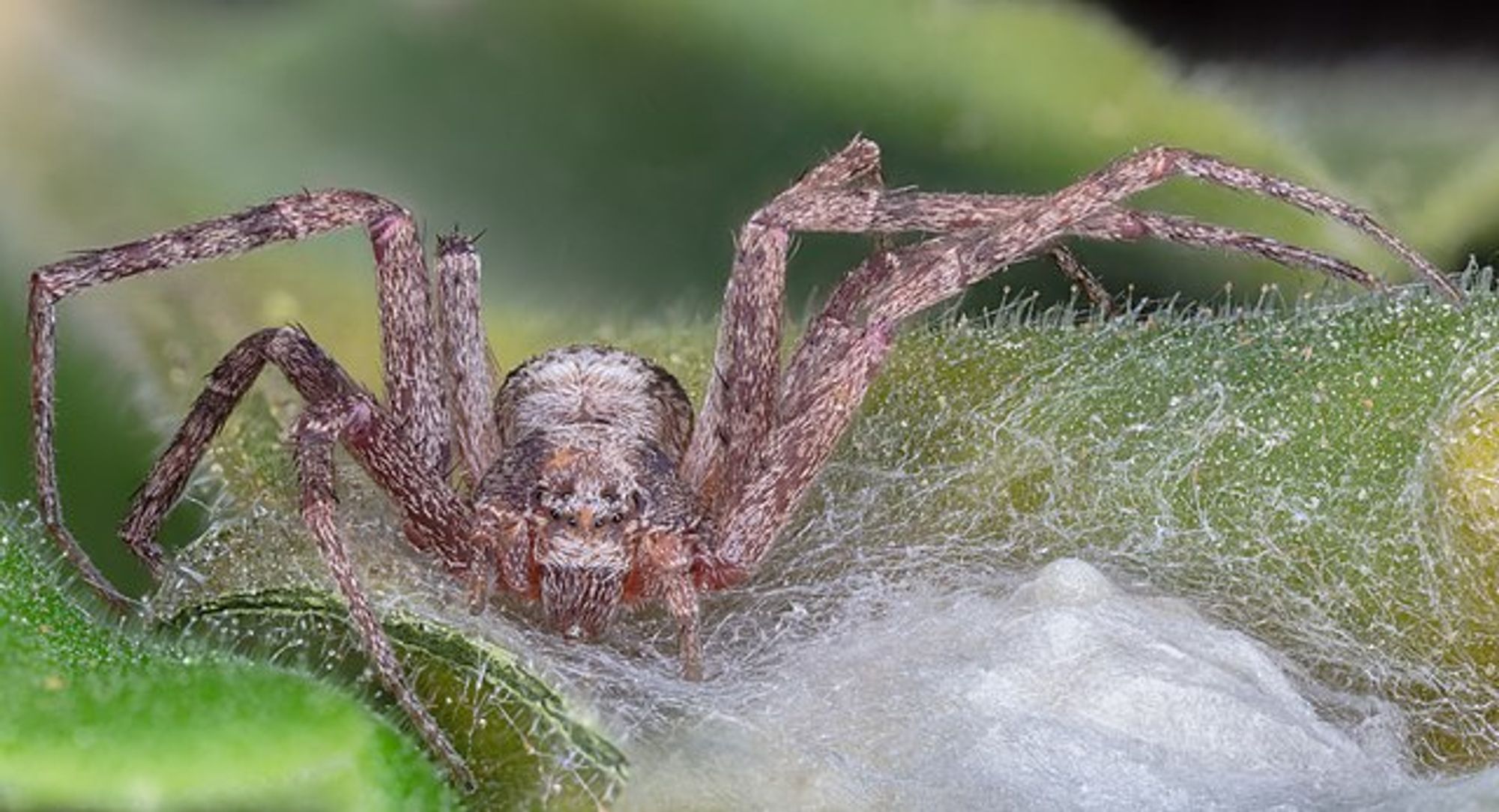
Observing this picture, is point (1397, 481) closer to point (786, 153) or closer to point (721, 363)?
point (721, 363)

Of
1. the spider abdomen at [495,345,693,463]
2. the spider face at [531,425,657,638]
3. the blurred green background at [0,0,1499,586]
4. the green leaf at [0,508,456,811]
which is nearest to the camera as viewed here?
the green leaf at [0,508,456,811]

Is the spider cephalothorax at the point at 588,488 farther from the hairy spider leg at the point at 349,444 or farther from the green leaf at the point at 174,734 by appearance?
the green leaf at the point at 174,734

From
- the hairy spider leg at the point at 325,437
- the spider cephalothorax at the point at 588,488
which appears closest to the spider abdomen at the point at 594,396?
the spider cephalothorax at the point at 588,488

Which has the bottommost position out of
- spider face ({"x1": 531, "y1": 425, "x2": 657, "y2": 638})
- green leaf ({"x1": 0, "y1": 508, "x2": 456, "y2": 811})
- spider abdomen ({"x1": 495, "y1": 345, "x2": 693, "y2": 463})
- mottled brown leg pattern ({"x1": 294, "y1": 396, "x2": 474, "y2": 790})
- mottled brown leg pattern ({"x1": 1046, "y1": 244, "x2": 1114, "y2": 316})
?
spider face ({"x1": 531, "y1": 425, "x2": 657, "y2": 638})

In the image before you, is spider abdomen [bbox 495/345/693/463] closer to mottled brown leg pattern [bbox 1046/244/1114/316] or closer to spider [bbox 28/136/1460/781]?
spider [bbox 28/136/1460/781]

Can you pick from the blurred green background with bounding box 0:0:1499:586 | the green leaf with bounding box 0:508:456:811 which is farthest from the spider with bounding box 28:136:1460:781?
the green leaf with bounding box 0:508:456:811

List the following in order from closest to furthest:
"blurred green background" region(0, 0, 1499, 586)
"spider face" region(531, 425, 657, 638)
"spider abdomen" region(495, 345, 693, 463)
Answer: "spider face" region(531, 425, 657, 638) → "spider abdomen" region(495, 345, 693, 463) → "blurred green background" region(0, 0, 1499, 586)

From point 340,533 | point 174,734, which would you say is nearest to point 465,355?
point 340,533
